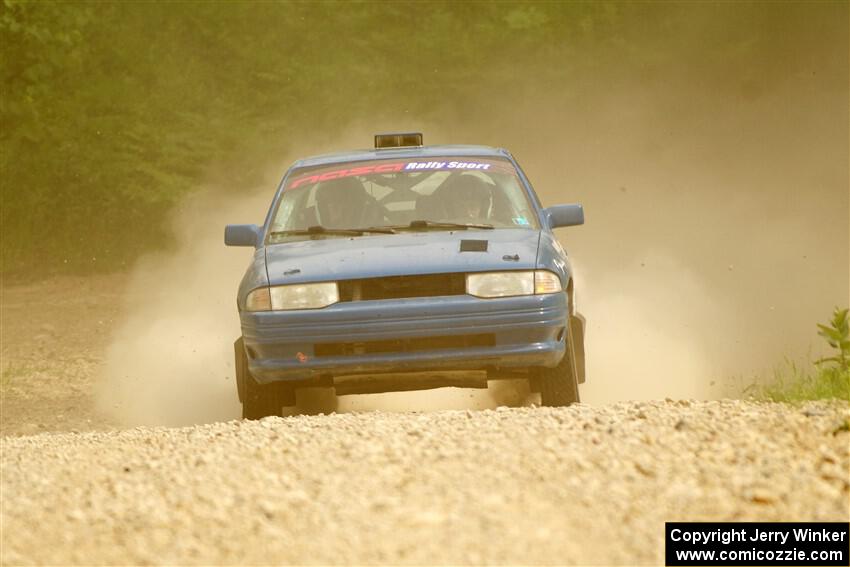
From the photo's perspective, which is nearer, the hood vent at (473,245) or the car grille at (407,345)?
the car grille at (407,345)

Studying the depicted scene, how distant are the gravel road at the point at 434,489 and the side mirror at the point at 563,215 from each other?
246 cm

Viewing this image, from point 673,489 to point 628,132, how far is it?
73.0ft

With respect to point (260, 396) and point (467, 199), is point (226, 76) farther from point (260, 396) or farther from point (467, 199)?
point (260, 396)

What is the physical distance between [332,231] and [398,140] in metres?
1.78

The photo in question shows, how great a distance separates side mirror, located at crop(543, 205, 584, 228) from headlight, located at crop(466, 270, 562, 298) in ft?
4.27

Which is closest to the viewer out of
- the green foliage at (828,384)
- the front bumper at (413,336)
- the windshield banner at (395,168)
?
the green foliage at (828,384)

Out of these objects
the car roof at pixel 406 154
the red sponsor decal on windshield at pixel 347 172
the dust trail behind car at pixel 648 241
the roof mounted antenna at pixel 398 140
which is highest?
the roof mounted antenna at pixel 398 140

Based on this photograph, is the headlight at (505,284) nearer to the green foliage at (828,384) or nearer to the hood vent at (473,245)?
the hood vent at (473,245)

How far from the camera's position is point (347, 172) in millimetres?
9539

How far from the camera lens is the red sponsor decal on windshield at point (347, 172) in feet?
31.2

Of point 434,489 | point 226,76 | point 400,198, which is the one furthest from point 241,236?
point 226,76

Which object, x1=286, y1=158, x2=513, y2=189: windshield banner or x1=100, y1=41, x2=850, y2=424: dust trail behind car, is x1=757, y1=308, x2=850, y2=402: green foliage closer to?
x1=100, y1=41, x2=850, y2=424: dust trail behind car

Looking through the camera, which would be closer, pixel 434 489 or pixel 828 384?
pixel 434 489

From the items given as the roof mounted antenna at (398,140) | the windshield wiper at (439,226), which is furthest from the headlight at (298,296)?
the roof mounted antenna at (398,140)
